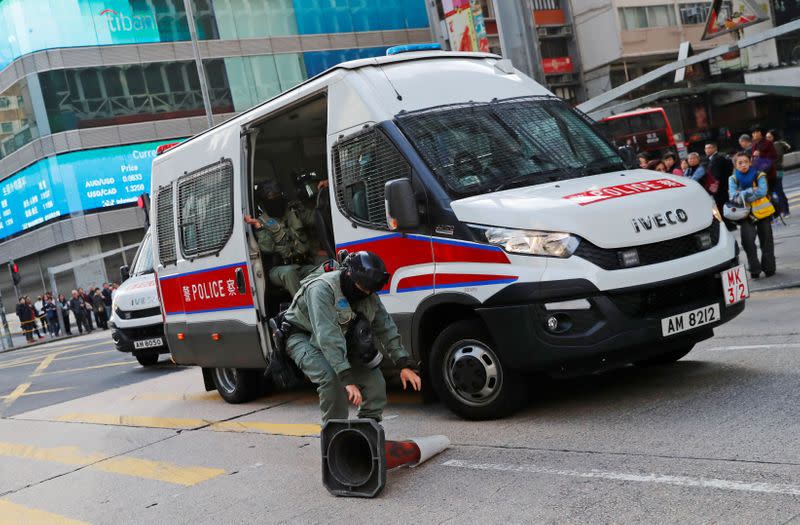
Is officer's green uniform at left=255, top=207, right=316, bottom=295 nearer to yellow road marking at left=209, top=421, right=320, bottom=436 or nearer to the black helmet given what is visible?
yellow road marking at left=209, top=421, right=320, bottom=436

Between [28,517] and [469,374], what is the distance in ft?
10.3

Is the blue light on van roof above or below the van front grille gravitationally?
above

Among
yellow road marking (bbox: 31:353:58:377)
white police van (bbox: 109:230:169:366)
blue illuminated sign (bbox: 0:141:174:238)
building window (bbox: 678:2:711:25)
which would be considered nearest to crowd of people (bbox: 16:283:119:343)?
blue illuminated sign (bbox: 0:141:174:238)

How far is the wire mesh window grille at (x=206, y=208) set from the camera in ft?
28.3

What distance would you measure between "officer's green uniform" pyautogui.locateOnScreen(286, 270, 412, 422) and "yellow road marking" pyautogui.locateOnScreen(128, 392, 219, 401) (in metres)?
5.14

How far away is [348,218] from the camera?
708cm

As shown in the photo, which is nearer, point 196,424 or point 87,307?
point 196,424

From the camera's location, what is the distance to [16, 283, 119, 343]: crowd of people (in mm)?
35406

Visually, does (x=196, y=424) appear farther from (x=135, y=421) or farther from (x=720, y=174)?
(x=720, y=174)

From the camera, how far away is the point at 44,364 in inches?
817

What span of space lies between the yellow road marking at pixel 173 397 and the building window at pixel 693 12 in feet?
196

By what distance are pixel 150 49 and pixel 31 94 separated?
5.86 m

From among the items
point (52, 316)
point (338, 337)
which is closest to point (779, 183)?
point (338, 337)

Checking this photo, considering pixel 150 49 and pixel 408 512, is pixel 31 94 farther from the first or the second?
pixel 408 512
